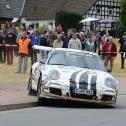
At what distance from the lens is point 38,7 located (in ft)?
265

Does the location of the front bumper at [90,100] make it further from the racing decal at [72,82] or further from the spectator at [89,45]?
the spectator at [89,45]

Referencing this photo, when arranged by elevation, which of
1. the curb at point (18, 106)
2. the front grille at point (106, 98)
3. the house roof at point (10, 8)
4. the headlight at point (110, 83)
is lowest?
the curb at point (18, 106)

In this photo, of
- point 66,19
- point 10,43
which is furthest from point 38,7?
point 10,43

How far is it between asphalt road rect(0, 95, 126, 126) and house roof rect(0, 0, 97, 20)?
63.8 metres

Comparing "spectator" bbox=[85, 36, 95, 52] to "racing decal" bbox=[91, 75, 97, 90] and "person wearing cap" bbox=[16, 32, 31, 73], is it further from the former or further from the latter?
"racing decal" bbox=[91, 75, 97, 90]

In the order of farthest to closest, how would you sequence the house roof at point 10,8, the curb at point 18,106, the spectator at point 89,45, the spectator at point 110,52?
1. the house roof at point 10,8
2. the spectator at point 89,45
3. the spectator at point 110,52
4. the curb at point 18,106

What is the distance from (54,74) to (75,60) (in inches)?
63.6

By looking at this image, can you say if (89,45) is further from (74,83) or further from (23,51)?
(74,83)

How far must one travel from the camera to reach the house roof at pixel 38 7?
7975 centimetres

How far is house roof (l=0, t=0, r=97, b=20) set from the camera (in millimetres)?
79750

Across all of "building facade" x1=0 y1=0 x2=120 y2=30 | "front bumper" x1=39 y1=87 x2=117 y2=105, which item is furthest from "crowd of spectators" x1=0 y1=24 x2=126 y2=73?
"building facade" x1=0 y1=0 x2=120 y2=30

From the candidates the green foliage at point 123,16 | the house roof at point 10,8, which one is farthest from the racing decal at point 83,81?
the house roof at point 10,8

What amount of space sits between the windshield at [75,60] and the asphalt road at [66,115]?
3.58 ft

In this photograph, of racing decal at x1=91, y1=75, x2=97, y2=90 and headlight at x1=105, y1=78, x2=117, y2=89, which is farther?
headlight at x1=105, y1=78, x2=117, y2=89
